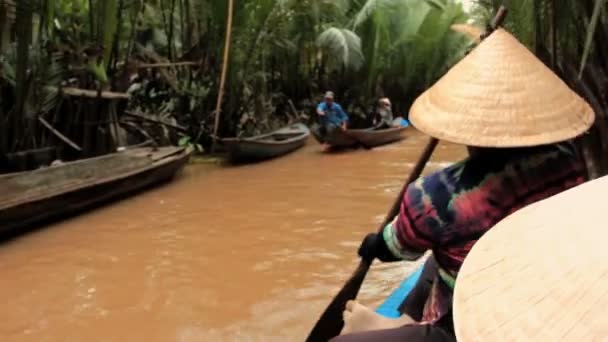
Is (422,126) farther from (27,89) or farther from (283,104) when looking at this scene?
(283,104)

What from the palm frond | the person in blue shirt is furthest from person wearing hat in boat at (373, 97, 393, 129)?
the palm frond

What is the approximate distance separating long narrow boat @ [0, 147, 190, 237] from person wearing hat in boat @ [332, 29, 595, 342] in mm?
4544

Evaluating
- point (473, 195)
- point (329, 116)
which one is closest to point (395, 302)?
point (473, 195)

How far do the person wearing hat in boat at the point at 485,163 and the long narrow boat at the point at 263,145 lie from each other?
779 cm

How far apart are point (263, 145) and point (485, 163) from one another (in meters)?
8.40

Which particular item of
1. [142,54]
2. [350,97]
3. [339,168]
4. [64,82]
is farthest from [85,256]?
[350,97]

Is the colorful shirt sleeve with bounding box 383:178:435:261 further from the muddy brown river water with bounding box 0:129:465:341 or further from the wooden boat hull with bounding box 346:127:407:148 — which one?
the wooden boat hull with bounding box 346:127:407:148

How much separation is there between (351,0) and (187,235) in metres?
11.6

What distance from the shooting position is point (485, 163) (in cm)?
190

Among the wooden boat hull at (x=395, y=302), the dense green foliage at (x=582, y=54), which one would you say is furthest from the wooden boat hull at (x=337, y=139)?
the dense green foliage at (x=582, y=54)

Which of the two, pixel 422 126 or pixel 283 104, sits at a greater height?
pixel 422 126

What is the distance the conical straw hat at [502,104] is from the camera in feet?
6.12

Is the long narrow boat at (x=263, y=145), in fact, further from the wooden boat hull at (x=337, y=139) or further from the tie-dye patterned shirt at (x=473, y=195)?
the tie-dye patterned shirt at (x=473, y=195)

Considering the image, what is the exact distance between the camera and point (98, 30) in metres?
8.05
